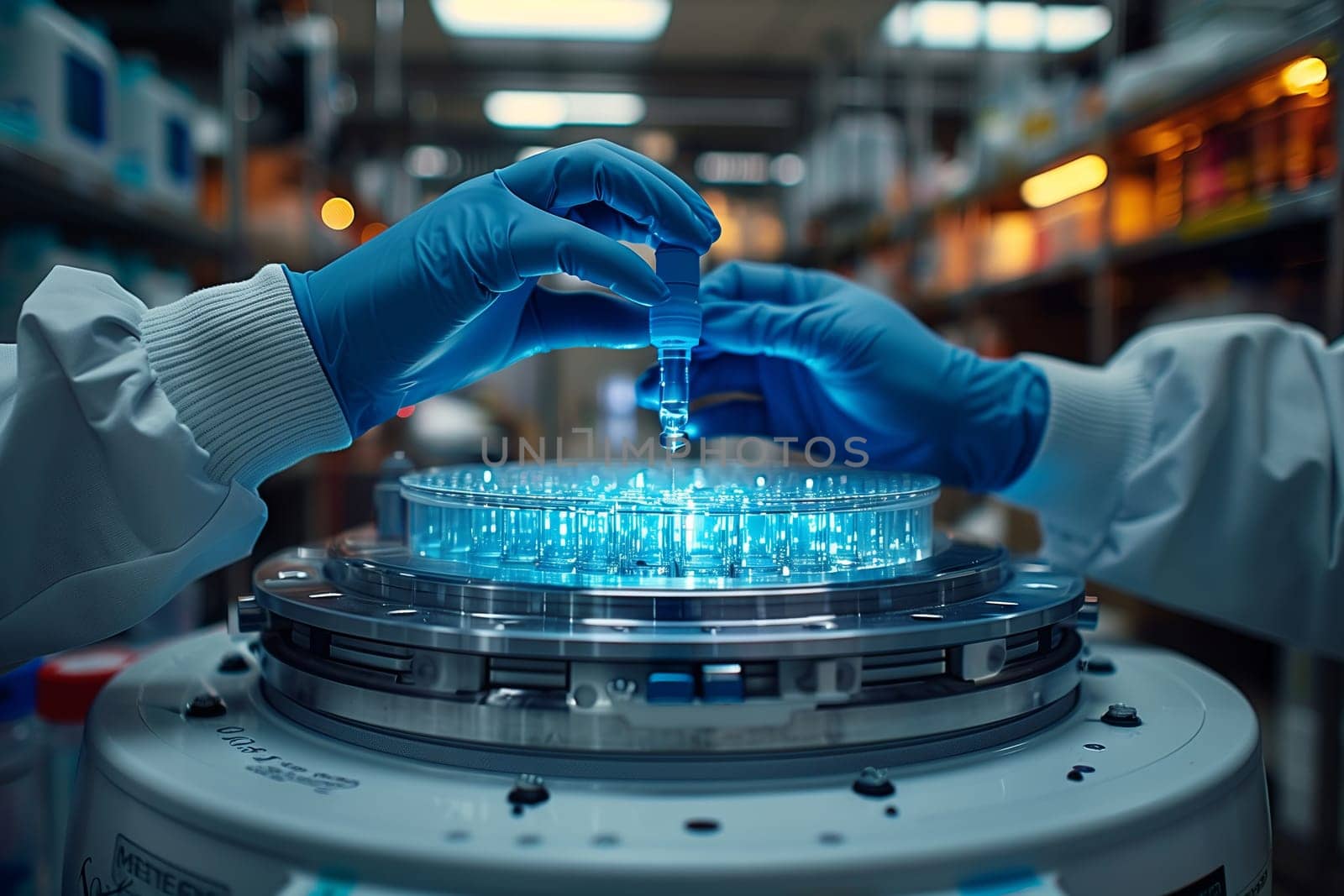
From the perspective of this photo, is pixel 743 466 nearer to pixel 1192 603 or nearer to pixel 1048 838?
pixel 1192 603

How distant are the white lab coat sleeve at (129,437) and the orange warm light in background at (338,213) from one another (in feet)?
11.2

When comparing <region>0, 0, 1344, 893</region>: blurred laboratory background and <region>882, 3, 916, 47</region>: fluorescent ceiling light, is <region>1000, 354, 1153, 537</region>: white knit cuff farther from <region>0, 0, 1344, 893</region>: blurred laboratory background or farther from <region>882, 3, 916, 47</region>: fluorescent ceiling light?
<region>882, 3, 916, 47</region>: fluorescent ceiling light

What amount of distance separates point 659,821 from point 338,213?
12.9 feet

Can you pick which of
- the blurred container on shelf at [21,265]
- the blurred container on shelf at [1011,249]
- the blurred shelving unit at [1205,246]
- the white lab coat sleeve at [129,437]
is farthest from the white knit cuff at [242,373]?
the blurred container on shelf at [1011,249]

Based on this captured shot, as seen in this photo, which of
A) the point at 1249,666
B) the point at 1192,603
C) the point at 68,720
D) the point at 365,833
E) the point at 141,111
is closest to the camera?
the point at 365,833

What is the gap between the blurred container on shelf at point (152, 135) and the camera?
2.08 m

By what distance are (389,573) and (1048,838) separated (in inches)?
17.5

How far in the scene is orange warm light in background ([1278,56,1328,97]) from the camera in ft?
5.18

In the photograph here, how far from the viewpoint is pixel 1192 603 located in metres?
1.00

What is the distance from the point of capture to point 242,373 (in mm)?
729

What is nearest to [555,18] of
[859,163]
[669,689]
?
[859,163]

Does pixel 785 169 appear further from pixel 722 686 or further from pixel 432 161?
pixel 722 686

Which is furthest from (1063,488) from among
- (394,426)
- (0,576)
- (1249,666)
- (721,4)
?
(721,4)

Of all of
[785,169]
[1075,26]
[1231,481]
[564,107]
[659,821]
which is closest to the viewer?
[659,821]
